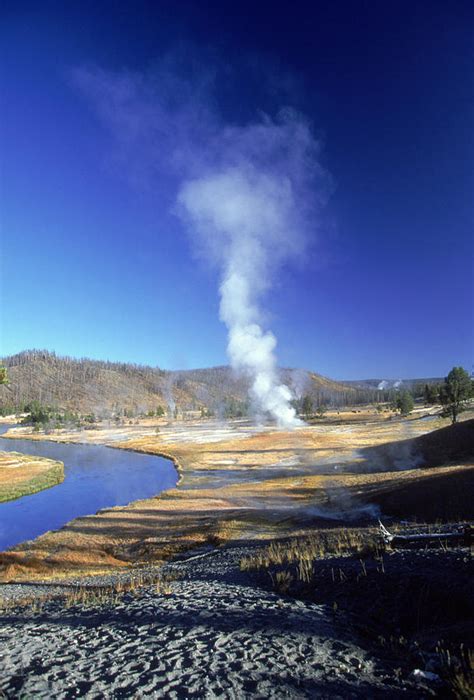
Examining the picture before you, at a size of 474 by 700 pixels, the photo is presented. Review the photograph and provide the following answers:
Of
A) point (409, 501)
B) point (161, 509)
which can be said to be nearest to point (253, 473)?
point (161, 509)

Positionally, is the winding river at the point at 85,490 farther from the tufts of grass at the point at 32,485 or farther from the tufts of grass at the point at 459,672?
the tufts of grass at the point at 459,672

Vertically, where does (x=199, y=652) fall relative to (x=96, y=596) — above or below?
above

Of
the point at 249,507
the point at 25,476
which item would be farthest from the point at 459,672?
the point at 25,476

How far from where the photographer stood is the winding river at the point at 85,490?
38531 millimetres

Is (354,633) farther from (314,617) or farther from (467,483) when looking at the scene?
(467,483)

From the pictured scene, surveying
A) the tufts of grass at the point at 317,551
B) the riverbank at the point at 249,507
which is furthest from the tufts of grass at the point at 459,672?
the riverbank at the point at 249,507

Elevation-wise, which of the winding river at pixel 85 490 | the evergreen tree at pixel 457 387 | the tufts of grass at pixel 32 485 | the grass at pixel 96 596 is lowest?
the winding river at pixel 85 490

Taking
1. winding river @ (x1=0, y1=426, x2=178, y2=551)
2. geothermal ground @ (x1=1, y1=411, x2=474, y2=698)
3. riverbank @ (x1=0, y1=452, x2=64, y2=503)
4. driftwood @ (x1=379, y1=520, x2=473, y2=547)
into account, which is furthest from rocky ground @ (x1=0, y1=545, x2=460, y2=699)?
riverbank @ (x1=0, y1=452, x2=64, y2=503)

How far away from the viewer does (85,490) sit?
53.3m

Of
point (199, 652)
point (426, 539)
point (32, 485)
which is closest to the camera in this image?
point (199, 652)

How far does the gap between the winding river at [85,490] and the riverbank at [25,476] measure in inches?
43.6

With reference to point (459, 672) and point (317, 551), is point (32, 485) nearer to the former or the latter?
point (317, 551)

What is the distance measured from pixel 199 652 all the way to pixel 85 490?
1953 inches

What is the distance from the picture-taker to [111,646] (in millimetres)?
9305
